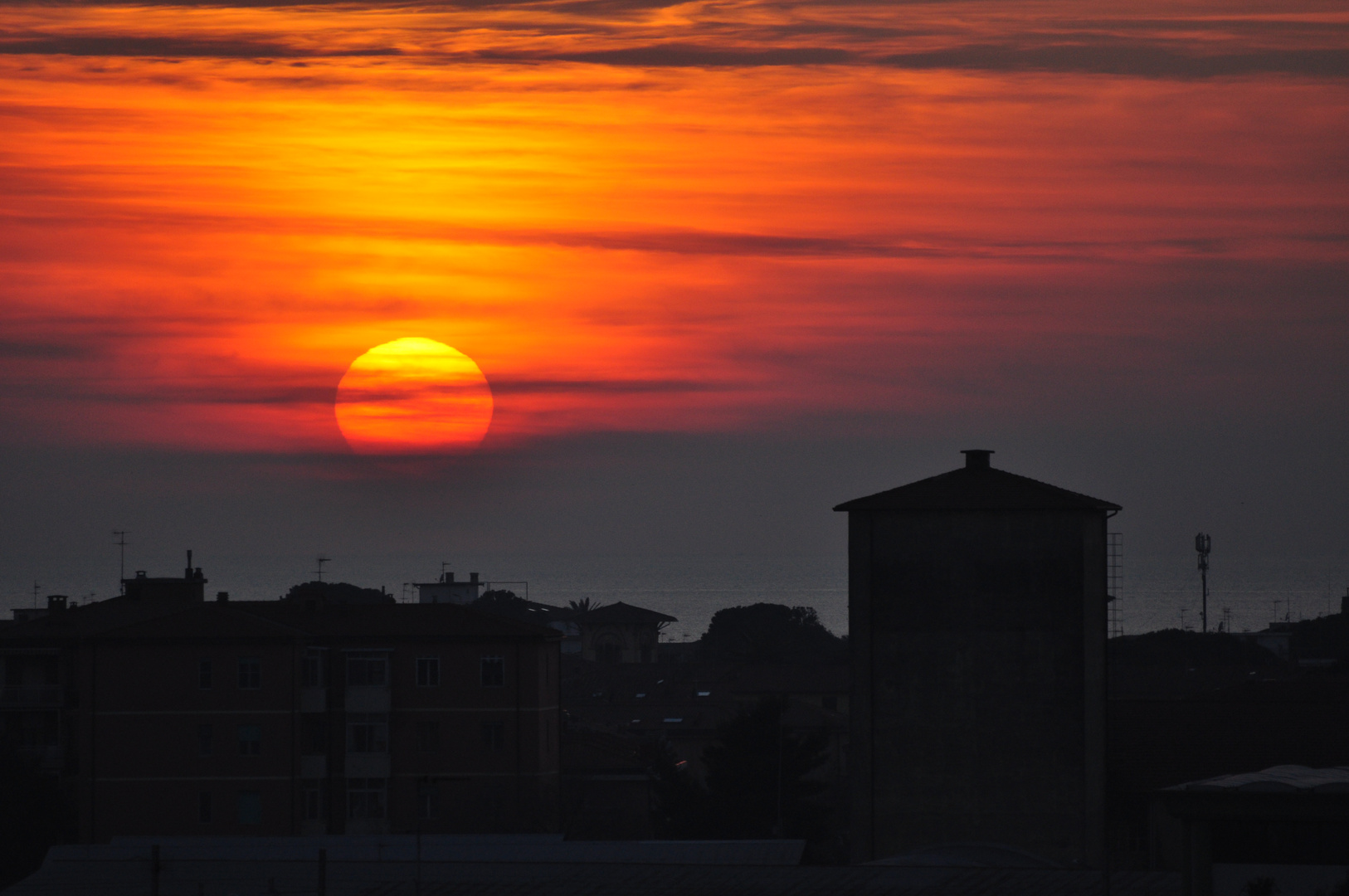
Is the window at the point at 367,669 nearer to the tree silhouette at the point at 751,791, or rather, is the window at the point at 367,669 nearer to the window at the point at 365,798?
the window at the point at 365,798

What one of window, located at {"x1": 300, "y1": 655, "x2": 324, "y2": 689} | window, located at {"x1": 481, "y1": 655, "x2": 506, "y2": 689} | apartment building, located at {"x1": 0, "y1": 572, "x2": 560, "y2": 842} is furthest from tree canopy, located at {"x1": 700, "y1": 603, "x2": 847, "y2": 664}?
window, located at {"x1": 300, "y1": 655, "x2": 324, "y2": 689}

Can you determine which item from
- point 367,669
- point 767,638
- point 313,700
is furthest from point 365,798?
point 767,638

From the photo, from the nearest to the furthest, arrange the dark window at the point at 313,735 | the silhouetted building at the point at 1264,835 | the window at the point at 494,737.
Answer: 1. the silhouetted building at the point at 1264,835
2. the dark window at the point at 313,735
3. the window at the point at 494,737

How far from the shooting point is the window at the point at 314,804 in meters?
65.6

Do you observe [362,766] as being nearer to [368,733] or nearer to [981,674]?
[368,733]

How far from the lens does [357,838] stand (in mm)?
50000

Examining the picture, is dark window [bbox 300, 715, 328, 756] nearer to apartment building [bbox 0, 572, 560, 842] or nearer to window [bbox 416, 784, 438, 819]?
apartment building [bbox 0, 572, 560, 842]

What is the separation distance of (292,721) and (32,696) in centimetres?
967

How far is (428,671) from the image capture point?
67.9m

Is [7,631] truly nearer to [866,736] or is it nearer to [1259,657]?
→ [866,736]

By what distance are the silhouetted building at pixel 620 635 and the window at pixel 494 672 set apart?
397 ft

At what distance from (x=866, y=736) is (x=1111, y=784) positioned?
5955mm

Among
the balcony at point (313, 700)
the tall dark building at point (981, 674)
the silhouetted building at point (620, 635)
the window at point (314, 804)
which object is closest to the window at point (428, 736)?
the balcony at point (313, 700)

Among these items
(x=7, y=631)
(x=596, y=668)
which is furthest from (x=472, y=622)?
(x=596, y=668)
